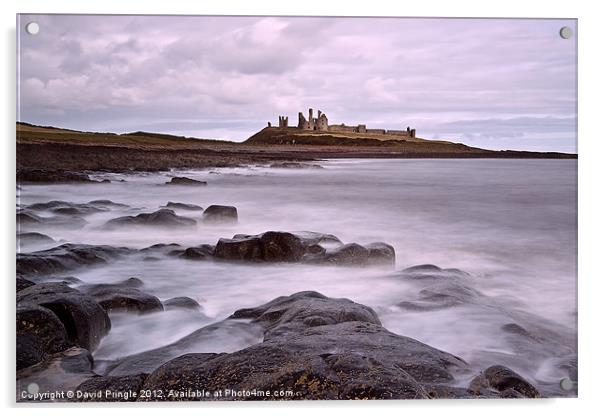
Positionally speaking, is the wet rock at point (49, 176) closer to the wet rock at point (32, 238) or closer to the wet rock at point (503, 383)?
the wet rock at point (32, 238)

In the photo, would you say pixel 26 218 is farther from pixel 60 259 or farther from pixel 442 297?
pixel 442 297

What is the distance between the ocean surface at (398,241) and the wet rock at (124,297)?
36mm

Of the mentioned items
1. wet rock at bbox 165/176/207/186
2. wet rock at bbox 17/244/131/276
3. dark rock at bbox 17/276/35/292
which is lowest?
dark rock at bbox 17/276/35/292

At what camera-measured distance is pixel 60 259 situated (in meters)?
3.19

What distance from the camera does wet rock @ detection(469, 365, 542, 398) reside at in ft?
10.1

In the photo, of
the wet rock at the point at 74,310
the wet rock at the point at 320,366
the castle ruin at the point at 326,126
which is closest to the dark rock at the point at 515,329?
the wet rock at the point at 320,366

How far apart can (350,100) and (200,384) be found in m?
1.69

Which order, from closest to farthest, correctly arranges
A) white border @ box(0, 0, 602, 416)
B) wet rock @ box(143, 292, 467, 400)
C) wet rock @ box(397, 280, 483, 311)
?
wet rock @ box(143, 292, 467, 400) → white border @ box(0, 0, 602, 416) → wet rock @ box(397, 280, 483, 311)

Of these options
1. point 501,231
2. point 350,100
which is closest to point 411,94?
point 350,100

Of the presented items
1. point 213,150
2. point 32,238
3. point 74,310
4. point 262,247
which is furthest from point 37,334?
point 213,150

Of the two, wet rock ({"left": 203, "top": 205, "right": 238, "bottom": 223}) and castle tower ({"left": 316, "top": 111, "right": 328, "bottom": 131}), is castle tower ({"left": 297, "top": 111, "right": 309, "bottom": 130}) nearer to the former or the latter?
castle tower ({"left": 316, "top": 111, "right": 328, "bottom": 131})

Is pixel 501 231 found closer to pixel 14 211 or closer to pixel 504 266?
pixel 504 266

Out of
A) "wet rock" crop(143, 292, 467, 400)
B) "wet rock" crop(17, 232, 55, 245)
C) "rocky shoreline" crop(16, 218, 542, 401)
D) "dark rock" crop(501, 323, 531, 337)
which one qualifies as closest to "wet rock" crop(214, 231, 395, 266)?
"rocky shoreline" crop(16, 218, 542, 401)

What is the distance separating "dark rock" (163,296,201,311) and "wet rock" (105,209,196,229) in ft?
1.30
